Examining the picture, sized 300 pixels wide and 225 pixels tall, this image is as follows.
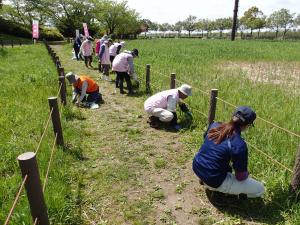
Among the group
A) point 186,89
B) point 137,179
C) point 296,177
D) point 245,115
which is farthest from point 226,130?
point 186,89

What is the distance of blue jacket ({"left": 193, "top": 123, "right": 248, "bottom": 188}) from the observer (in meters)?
3.41

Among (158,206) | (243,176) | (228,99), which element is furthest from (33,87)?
(243,176)

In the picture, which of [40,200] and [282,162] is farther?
[282,162]

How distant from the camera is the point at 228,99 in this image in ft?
23.2

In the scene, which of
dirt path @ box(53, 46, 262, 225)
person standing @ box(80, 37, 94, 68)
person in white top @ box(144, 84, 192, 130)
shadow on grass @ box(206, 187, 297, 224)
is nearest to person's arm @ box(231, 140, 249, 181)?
shadow on grass @ box(206, 187, 297, 224)

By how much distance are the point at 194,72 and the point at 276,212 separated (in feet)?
26.5

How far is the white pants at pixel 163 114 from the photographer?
605cm

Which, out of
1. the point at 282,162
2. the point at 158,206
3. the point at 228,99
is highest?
the point at 228,99

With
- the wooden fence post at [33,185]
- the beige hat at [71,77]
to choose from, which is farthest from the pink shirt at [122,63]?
the wooden fence post at [33,185]

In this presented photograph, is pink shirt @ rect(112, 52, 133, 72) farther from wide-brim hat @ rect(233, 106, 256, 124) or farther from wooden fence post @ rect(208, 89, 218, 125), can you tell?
wide-brim hat @ rect(233, 106, 256, 124)

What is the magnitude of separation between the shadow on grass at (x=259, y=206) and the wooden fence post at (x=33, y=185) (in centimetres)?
215

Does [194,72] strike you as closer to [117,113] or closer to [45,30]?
[117,113]

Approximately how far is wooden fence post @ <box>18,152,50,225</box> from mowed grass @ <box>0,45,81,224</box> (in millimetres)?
409

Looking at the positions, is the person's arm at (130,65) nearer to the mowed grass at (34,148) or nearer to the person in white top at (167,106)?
the mowed grass at (34,148)
